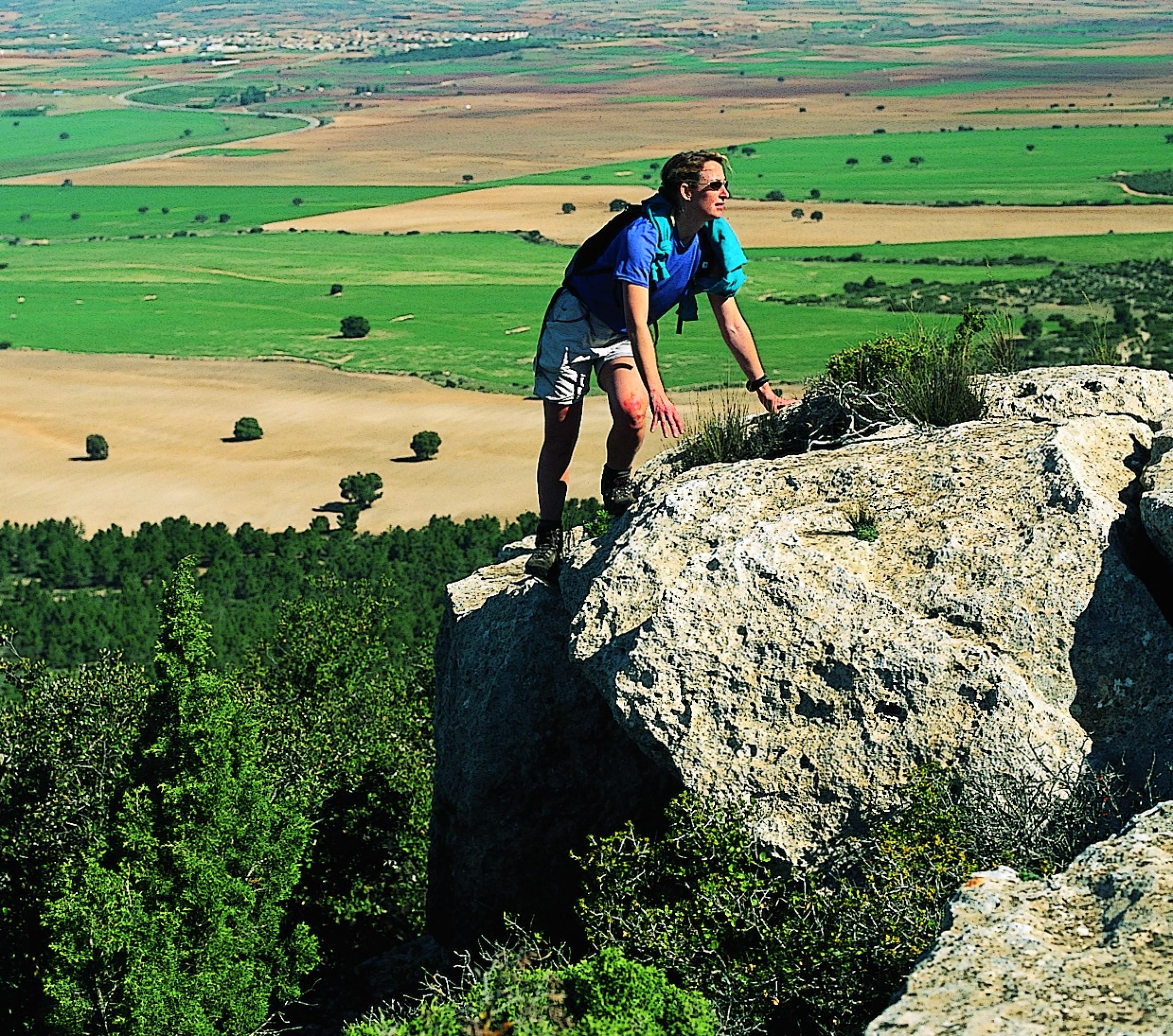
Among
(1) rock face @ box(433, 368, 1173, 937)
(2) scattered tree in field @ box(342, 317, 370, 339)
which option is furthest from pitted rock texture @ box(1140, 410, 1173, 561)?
(2) scattered tree in field @ box(342, 317, 370, 339)

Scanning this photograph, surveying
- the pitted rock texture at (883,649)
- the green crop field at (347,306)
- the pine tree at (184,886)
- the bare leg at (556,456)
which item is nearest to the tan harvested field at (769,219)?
the green crop field at (347,306)

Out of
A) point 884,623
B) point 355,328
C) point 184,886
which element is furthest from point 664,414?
point 355,328

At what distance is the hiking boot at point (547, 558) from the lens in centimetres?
1081

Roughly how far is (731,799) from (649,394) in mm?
2603

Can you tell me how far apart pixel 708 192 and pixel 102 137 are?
189 m

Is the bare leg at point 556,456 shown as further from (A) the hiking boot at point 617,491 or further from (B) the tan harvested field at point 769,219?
(B) the tan harvested field at point 769,219

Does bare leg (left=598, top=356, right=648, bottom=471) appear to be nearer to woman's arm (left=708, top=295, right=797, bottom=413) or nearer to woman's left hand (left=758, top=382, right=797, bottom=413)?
woman's arm (left=708, top=295, right=797, bottom=413)

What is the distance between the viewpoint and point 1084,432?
9.48 meters

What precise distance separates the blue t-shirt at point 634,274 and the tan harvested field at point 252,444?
4161 cm

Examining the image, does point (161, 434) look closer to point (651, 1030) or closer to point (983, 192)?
point (651, 1030)

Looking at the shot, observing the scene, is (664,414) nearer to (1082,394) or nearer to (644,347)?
(644,347)

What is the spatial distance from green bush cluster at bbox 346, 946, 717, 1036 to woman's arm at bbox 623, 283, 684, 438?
3.37m

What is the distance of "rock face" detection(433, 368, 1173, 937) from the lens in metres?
8.23

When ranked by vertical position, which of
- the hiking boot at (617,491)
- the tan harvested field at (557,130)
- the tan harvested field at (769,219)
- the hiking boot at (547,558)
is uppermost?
the tan harvested field at (557,130)
